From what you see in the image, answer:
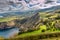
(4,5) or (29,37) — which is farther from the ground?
(4,5)

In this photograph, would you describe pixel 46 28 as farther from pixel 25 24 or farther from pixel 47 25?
pixel 25 24

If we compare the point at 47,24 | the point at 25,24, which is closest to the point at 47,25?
the point at 47,24

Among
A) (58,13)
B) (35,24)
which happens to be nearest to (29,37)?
(35,24)

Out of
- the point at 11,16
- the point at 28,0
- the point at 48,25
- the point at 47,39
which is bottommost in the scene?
the point at 47,39

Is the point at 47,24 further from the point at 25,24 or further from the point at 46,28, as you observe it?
the point at 25,24

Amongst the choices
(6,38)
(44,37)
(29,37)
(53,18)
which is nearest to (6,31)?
(6,38)

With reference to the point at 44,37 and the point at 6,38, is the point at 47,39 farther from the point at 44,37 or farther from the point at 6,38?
the point at 6,38

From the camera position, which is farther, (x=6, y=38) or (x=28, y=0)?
(x=28, y=0)
